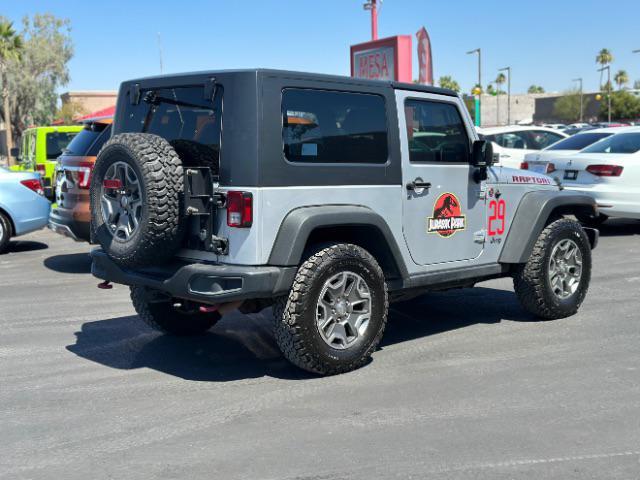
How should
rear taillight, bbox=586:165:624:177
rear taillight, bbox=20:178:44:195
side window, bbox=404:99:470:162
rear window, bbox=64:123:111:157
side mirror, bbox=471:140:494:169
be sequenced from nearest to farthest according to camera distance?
side window, bbox=404:99:470:162, side mirror, bbox=471:140:494:169, rear window, bbox=64:123:111:157, rear taillight, bbox=586:165:624:177, rear taillight, bbox=20:178:44:195

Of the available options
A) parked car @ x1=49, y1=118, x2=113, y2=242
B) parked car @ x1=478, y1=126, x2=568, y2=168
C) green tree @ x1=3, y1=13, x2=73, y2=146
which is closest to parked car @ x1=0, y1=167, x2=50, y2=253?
parked car @ x1=49, y1=118, x2=113, y2=242

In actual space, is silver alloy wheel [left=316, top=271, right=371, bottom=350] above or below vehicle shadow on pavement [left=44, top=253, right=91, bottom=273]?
above

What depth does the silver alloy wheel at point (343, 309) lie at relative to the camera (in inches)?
202

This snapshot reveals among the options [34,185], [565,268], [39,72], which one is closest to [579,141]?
[565,268]

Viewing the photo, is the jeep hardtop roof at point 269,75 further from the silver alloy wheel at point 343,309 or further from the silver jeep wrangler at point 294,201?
the silver alloy wheel at point 343,309

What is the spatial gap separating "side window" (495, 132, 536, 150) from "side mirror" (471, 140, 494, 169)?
1020cm

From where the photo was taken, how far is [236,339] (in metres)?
6.31

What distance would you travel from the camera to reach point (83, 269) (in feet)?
33.3

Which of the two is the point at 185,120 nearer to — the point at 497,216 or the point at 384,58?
the point at 497,216

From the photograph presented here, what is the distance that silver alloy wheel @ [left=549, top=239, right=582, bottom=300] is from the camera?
6.75 metres

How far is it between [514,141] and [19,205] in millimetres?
9662

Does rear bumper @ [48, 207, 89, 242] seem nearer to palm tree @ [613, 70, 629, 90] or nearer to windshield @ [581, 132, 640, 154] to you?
windshield @ [581, 132, 640, 154]

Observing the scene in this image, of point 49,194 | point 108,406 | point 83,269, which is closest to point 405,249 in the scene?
point 108,406

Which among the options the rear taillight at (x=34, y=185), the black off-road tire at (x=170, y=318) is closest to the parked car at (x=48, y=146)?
the rear taillight at (x=34, y=185)
